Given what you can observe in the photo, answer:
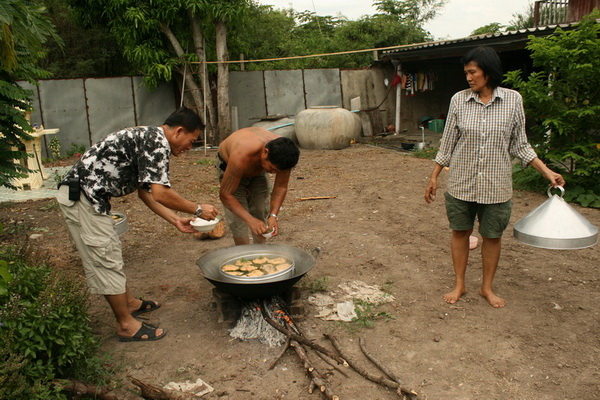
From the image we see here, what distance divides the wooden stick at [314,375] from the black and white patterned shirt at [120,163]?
55.5 inches

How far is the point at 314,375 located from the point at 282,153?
1.47 metres

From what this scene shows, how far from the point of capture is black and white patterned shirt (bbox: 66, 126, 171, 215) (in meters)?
3.24

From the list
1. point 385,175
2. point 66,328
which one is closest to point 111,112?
point 385,175

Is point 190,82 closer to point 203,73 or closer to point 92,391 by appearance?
point 203,73

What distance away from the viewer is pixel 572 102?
23.5 feet

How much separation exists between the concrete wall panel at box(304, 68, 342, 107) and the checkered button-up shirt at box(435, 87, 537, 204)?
502 inches

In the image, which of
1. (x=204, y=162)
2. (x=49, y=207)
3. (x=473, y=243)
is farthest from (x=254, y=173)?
(x=204, y=162)

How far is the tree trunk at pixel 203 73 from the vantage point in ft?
44.3

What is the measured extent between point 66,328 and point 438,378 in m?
2.27

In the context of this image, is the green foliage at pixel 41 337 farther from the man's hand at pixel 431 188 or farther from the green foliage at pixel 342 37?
the green foliage at pixel 342 37

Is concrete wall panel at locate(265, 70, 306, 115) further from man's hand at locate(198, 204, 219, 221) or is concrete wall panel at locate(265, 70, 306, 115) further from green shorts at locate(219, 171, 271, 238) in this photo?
man's hand at locate(198, 204, 219, 221)

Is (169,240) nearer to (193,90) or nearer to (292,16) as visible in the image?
(193,90)

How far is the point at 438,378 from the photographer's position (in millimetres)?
3170

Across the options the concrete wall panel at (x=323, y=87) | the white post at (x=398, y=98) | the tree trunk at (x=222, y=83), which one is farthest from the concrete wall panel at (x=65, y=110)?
the white post at (x=398, y=98)
